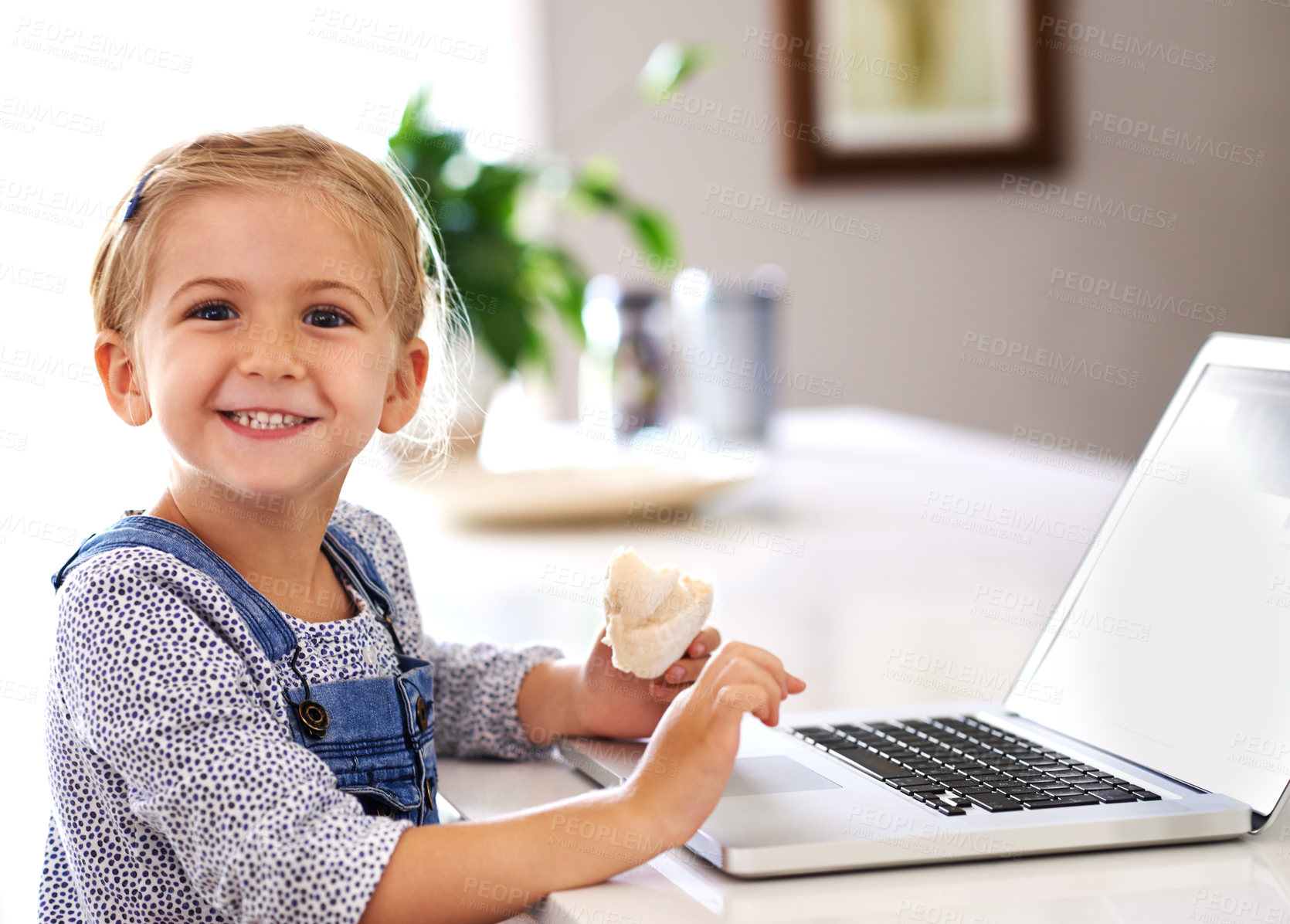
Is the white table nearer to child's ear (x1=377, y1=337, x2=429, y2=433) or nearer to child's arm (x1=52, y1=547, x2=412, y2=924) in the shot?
child's arm (x1=52, y1=547, x2=412, y2=924)

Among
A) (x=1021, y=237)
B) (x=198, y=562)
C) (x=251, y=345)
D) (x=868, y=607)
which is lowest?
(x=868, y=607)

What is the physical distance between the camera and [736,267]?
12.0ft

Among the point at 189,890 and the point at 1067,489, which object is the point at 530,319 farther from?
the point at 189,890

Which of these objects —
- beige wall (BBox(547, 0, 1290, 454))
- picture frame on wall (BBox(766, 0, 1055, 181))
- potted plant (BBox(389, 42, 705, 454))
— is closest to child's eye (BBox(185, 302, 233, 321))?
potted plant (BBox(389, 42, 705, 454))

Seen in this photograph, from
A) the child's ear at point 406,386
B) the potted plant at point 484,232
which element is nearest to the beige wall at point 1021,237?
the potted plant at point 484,232

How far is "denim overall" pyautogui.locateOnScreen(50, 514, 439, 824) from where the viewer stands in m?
0.70

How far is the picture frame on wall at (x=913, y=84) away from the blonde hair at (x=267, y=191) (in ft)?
9.49

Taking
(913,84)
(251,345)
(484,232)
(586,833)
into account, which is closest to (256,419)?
→ (251,345)

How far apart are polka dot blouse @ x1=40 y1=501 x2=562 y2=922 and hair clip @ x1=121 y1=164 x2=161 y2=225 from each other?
22cm

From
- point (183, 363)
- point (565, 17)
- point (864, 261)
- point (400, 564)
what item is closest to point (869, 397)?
point (864, 261)

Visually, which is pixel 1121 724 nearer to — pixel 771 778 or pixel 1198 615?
pixel 1198 615

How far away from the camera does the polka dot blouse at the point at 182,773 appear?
592mm

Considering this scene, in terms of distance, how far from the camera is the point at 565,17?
3455mm

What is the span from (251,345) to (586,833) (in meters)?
0.32
